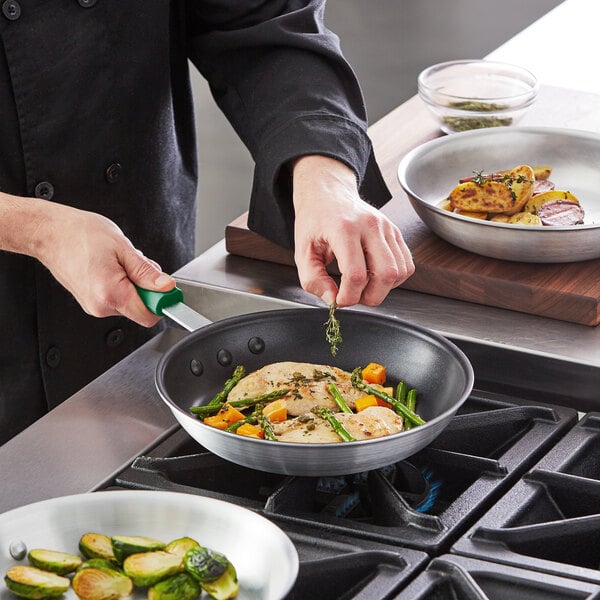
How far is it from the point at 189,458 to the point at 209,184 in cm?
325

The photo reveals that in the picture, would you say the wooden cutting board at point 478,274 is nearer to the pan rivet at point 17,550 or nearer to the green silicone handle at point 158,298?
the green silicone handle at point 158,298

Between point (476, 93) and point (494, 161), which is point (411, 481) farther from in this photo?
point (476, 93)

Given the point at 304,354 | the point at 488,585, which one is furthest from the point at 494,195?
the point at 488,585

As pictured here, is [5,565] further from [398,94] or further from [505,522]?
[398,94]

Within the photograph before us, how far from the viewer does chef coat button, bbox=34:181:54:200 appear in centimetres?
167

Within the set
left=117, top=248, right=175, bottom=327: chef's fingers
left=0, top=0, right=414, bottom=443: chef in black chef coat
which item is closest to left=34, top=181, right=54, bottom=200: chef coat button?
left=0, top=0, right=414, bottom=443: chef in black chef coat

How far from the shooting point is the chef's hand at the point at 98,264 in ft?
4.22

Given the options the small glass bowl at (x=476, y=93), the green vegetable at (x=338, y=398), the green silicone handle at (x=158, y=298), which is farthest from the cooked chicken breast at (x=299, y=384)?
the small glass bowl at (x=476, y=93)

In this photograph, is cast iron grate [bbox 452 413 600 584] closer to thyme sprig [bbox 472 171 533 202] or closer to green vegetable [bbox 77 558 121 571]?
green vegetable [bbox 77 558 121 571]

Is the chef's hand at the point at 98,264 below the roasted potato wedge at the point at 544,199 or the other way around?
the other way around

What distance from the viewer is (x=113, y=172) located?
69.1 inches

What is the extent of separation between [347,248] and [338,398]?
0.58ft

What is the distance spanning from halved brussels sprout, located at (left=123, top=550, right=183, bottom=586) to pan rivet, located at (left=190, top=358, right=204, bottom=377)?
0.36 m

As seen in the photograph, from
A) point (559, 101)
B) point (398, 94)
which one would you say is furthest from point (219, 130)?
point (559, 101)
